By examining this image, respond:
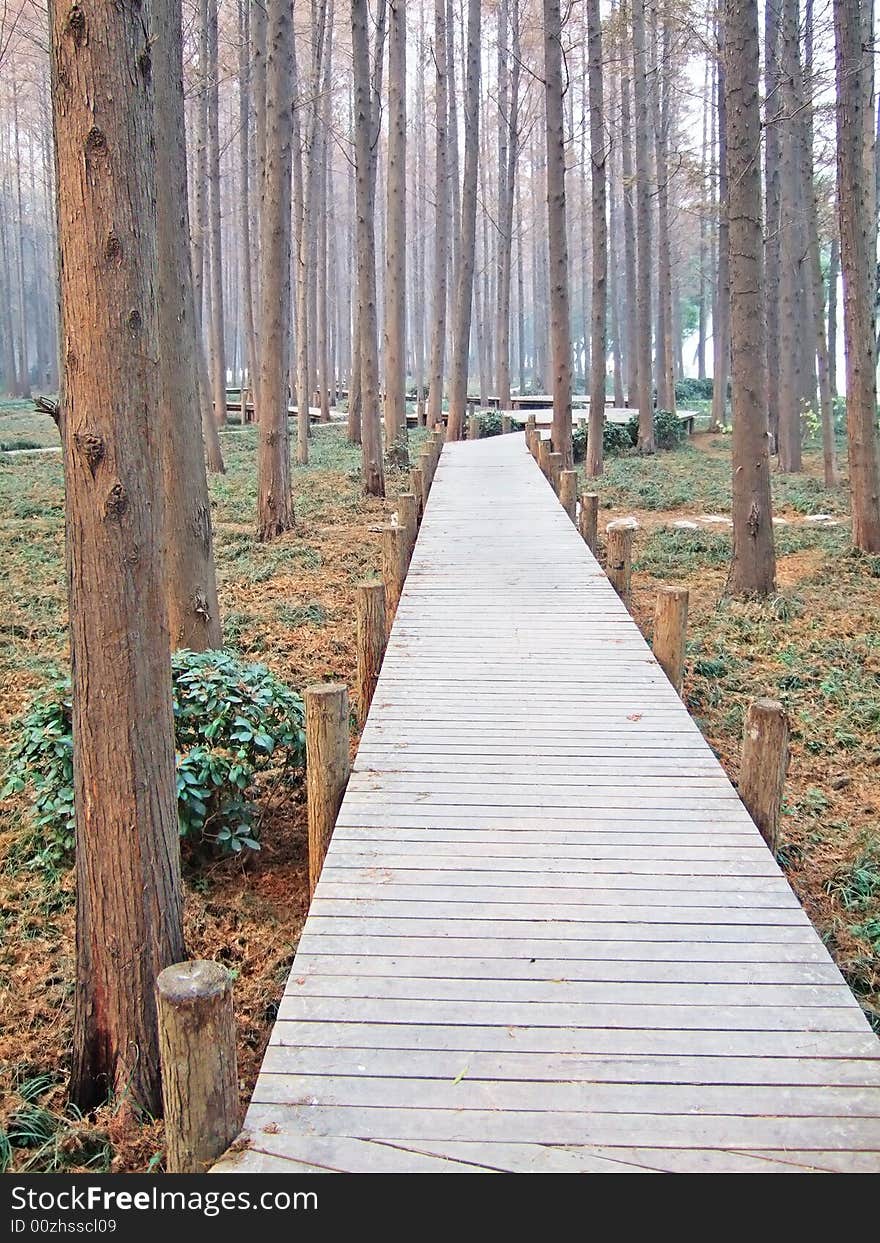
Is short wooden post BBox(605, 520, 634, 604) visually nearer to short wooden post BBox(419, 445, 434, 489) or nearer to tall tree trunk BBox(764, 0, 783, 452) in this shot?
short wooden post BBox(419, 445, 434, 489)

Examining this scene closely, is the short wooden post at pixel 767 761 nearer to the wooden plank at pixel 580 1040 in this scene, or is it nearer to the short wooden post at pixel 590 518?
the wooden plank at pixel 580 1040

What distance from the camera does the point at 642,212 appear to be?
1983 cm

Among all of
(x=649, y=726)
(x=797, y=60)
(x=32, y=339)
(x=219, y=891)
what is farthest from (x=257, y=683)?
(x=32, y=339)

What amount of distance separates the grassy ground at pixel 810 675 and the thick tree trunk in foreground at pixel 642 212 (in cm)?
553

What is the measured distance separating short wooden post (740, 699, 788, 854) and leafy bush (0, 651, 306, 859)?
2.30 m

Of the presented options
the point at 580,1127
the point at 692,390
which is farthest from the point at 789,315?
the point at 692,390

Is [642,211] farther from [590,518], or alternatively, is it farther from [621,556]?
[621,556]

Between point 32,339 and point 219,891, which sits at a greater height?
point 32,339

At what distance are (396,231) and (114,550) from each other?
15578 mm

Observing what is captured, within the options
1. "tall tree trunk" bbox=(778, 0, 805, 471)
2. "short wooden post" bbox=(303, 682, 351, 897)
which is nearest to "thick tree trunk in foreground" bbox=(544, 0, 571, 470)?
"tall tree trunk" bbox=(778, 0, 805, 471)

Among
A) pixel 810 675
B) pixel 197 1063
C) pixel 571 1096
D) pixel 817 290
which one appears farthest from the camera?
pixel 817 290
